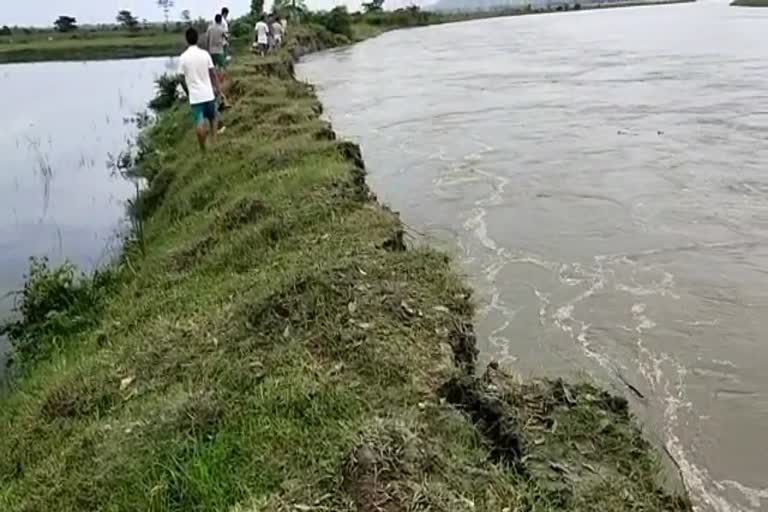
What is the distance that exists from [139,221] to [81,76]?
2666 cm

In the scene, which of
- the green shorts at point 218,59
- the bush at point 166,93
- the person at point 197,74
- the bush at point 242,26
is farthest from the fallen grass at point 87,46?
the person at point 197,74

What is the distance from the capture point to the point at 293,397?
4789mm

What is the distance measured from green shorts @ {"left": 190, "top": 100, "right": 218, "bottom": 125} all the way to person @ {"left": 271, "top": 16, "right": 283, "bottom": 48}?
17.7m

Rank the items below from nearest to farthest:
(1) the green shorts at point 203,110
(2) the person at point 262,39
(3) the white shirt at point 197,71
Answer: (3) the white shirt at point 197,71
(1) the green shorts at point 203,110
(2) the person at point 262,39

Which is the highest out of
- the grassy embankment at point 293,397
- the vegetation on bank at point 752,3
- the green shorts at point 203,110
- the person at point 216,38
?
the vegetation on bank at point 752,3

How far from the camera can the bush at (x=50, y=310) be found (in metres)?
8.06

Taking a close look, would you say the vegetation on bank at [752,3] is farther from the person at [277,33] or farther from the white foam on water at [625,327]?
the white foam on water at [625,327]

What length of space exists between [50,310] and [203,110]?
443cm

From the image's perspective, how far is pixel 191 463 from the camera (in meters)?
4.34

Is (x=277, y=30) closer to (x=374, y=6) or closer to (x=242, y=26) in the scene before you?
(x=242, y=26)

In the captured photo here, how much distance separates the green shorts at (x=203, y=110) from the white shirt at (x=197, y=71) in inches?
10.6

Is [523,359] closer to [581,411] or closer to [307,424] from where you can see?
[581,411]

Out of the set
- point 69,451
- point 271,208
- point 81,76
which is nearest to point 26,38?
point 81,76

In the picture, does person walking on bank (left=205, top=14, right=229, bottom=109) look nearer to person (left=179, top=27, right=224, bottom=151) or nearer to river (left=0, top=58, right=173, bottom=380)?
river (left=0, top=58, right=173, bottom=380)
